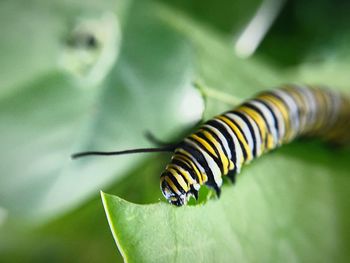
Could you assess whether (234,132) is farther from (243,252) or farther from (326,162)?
(326,162)

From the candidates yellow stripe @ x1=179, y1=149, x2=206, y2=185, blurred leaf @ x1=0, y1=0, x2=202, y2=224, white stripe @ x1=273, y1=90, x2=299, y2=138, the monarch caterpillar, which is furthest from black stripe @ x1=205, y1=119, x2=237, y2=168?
white stripe @ x1=273, y1=90, x2=299, y2=138

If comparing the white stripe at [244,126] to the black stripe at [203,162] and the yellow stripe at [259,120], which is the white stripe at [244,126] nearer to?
the yellow stripe at [259,120]

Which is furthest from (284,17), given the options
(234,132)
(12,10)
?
(12,10)

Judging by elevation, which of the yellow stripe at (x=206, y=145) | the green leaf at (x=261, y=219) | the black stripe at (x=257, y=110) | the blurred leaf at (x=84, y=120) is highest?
the yellow stripe at (x=206, y=145)

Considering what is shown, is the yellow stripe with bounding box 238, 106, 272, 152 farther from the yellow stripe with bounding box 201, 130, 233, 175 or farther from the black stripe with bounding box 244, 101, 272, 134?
the yellow stripe with bounding box 201, 130, 233, 175

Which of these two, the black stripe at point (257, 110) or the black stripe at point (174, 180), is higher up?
the black stripe at point (257, 110)

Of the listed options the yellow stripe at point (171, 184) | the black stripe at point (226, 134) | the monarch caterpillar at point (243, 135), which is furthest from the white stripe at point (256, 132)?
the yellow stripe at point (171, 184)

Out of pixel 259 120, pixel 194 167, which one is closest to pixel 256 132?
pixel 259 120
